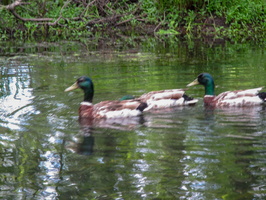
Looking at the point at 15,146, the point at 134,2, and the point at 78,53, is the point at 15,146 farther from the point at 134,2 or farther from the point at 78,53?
the point at 134,2

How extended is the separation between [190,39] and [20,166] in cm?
1351

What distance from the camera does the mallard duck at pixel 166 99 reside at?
9141 mm

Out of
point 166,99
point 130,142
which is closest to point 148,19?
point 166,99

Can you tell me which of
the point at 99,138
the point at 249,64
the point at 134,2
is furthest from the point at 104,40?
the point at 99,138

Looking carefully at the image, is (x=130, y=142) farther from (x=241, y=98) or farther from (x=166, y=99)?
(x=241, y=98)

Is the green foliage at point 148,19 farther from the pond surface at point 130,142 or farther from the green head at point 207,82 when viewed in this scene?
the green head at point 207,82

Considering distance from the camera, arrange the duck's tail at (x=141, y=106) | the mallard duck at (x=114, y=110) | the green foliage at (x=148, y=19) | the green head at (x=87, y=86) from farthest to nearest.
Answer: the green foliage at (x=148, y=19), the green head at (x=87, y=86), the duck's tail at (x=141, y=106), the mallard duck at (x=114, y=110)

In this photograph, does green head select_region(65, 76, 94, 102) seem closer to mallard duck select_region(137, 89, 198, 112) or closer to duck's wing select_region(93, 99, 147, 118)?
duck's wing select_region(93, 99, 147, 118)

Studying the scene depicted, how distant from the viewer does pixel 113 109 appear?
28.3 ft

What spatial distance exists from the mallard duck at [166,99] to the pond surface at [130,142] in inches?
8.3

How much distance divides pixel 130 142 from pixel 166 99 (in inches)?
96.5

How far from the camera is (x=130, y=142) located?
6953 mm

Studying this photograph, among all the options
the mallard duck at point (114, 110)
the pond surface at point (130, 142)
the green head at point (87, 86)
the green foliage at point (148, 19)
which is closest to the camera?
the pond surface at point (130, 142)

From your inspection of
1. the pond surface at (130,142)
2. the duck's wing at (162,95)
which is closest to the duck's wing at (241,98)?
the pond surface at (130,142)
